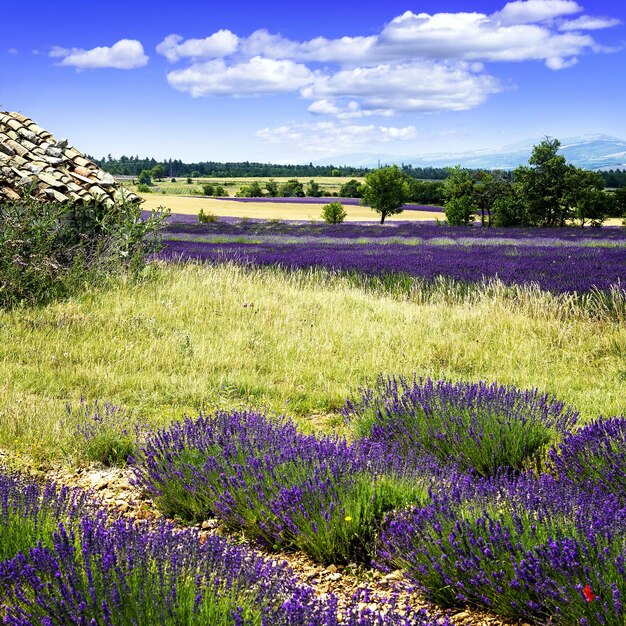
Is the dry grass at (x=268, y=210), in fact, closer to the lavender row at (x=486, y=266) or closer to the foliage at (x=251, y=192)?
the foliage at (x=251, y=192)

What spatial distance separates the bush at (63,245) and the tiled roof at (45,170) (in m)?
0.22

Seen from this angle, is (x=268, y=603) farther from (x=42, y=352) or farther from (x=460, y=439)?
(x=42, y=352)

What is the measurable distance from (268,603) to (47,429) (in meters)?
2.58

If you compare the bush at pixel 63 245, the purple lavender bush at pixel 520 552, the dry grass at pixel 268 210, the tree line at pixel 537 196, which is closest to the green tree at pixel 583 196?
the tree line at pixel 537 196

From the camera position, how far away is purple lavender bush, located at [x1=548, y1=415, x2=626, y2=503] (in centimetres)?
282

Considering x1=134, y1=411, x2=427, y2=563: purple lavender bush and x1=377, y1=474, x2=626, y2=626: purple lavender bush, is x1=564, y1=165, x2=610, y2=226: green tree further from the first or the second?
→ x1=377, y1=474, x2=626, y2=626: purple lavender bush

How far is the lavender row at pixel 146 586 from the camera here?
178 centimetres

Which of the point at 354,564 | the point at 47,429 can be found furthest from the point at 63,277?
the point at 354,564

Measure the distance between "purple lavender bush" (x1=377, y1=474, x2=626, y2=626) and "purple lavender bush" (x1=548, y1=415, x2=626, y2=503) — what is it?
163 millimetres

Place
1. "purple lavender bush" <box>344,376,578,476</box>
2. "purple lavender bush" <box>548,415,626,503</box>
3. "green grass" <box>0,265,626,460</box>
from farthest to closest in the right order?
"green grass" <box>0,265,626,460</box> < "purple lavender bush" <box>344,376,578,476</box> < "purple lavender bush" <box>548,415,626,503</box>

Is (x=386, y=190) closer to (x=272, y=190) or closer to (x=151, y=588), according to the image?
(x=272, y=190)

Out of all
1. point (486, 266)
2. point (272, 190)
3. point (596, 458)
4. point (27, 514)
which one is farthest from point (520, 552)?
point (272, 190)

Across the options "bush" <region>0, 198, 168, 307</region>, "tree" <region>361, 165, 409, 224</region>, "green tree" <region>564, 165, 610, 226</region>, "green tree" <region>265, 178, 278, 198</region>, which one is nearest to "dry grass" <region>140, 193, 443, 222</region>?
"tree" <region>361, 165, 409, 224</region>

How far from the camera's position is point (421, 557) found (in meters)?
2.34
